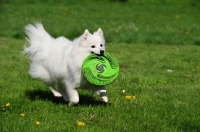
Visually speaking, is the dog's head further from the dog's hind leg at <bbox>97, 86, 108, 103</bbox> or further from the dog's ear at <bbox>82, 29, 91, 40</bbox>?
the dog's hind leg at <bbox>97, 86, 108, 103</bbox>

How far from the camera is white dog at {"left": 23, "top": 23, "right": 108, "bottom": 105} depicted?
18.5 ft

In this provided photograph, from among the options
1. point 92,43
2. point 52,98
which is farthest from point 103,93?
point 52,98

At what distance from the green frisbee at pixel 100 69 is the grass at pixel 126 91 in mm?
433

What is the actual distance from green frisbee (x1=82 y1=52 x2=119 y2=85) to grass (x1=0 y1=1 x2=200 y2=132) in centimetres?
43

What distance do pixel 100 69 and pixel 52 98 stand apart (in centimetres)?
137

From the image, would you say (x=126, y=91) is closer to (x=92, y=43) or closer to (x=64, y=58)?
(x=64, y=58)

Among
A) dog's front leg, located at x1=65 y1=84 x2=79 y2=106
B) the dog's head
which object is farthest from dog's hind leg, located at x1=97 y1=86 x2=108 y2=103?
the dog's head

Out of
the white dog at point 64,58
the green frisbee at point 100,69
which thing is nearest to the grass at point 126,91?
the white dog at point 64,58

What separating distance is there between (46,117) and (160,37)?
9635mm

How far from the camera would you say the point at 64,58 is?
233 inches

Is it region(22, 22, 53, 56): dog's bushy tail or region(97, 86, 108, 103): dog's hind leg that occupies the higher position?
region(22, 22, 53, 56): dog's bushy tail

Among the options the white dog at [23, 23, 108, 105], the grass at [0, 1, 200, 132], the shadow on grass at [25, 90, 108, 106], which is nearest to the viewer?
A: the grass at [0, 1, 200, 132]

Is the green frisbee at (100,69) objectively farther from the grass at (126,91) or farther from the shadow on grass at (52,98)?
the shadow on grass at (52,98)

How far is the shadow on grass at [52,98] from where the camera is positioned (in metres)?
6.26
